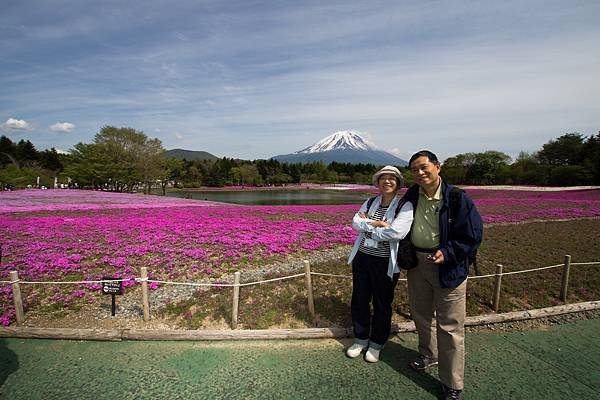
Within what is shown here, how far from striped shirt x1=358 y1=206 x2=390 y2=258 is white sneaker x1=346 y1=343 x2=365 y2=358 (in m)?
1.47

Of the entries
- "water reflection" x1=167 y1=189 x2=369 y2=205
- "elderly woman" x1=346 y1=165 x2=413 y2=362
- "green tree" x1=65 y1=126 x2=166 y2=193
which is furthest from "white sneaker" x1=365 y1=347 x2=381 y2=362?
"green tree" x1=65 y1=126 x2=166 y2=193

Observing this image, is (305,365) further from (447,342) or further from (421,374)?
(447,342)

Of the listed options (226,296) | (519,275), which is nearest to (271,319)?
(226,296)

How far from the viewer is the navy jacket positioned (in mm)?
3109

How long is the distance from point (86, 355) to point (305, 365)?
3220mm

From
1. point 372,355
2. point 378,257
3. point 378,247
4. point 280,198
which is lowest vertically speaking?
point 280,198

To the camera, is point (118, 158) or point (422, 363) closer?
point (422, 363)

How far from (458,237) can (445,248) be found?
0.19 m

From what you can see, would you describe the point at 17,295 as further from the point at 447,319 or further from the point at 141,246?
the point at 447,319

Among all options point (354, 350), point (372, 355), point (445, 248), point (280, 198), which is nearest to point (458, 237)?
point (445, 248)

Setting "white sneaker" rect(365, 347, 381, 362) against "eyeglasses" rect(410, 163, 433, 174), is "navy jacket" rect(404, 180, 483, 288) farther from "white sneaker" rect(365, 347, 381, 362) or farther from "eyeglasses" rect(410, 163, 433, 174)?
"white sneaker" rect(365, 347, 381, 362)

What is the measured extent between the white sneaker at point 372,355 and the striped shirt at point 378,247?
4.79ft

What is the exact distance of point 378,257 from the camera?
3.79 meters

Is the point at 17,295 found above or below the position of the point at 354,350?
above
